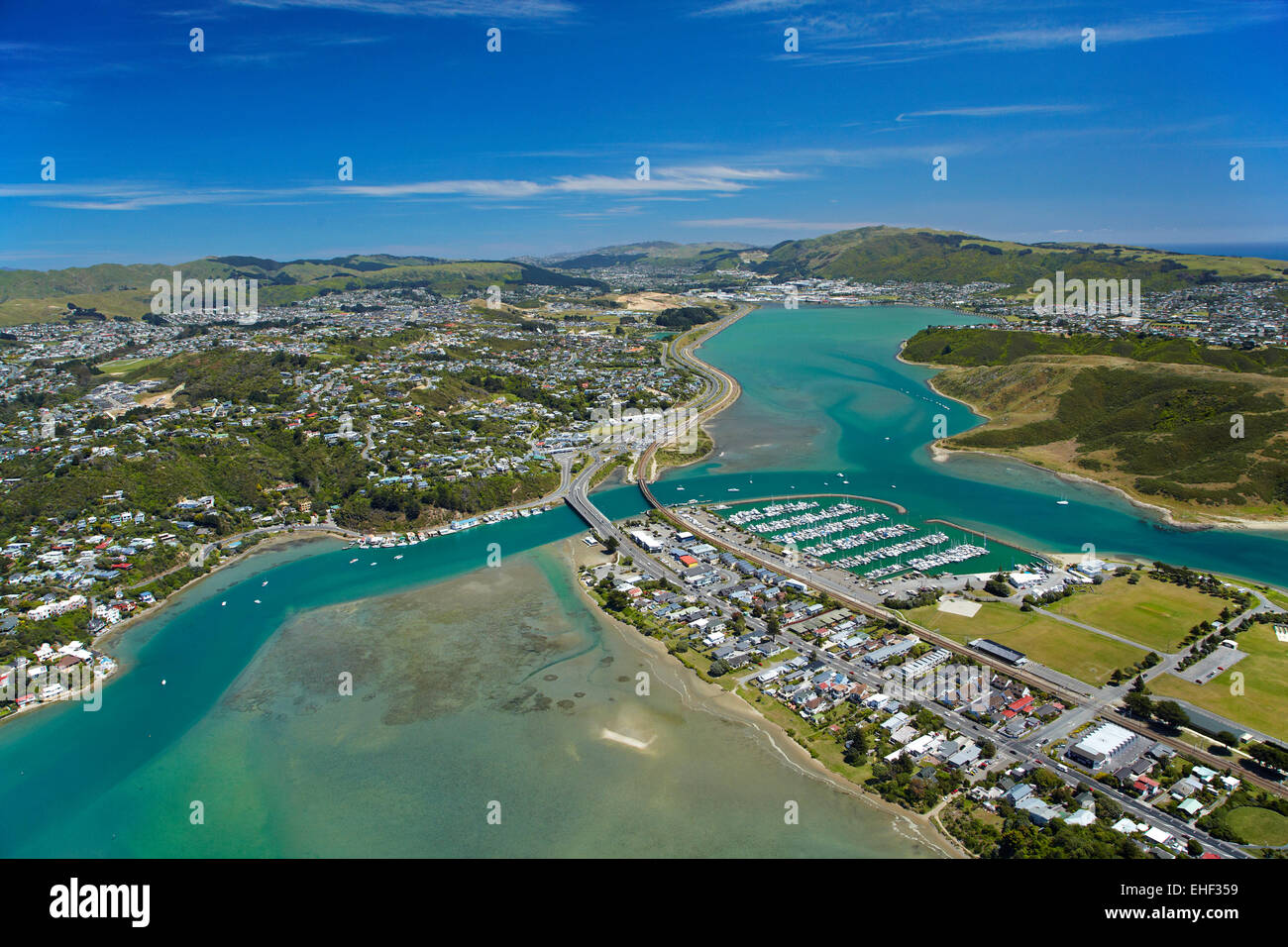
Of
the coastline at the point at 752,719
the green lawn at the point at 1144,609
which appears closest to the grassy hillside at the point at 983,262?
the green lawn at the point at 1144,609

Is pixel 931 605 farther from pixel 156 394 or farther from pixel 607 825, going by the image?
pixel 156 394

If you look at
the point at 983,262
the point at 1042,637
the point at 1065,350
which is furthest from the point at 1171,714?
the point at 983,262

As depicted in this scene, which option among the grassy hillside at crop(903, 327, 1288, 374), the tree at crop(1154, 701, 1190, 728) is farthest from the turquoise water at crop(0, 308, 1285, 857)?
the grassy hillside at crop(903, 327, 1288, 374)

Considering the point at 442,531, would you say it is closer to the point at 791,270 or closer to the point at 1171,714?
the point at 1171,714

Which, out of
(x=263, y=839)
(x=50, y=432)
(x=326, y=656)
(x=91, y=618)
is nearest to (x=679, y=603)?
(x=326, y=656)

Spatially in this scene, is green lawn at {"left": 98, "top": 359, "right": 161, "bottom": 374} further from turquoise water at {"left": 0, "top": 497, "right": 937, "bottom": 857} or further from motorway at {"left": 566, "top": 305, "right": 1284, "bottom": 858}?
motorway at {"left": 566, "top": 305, "right": 1284, "bottom": 858}
